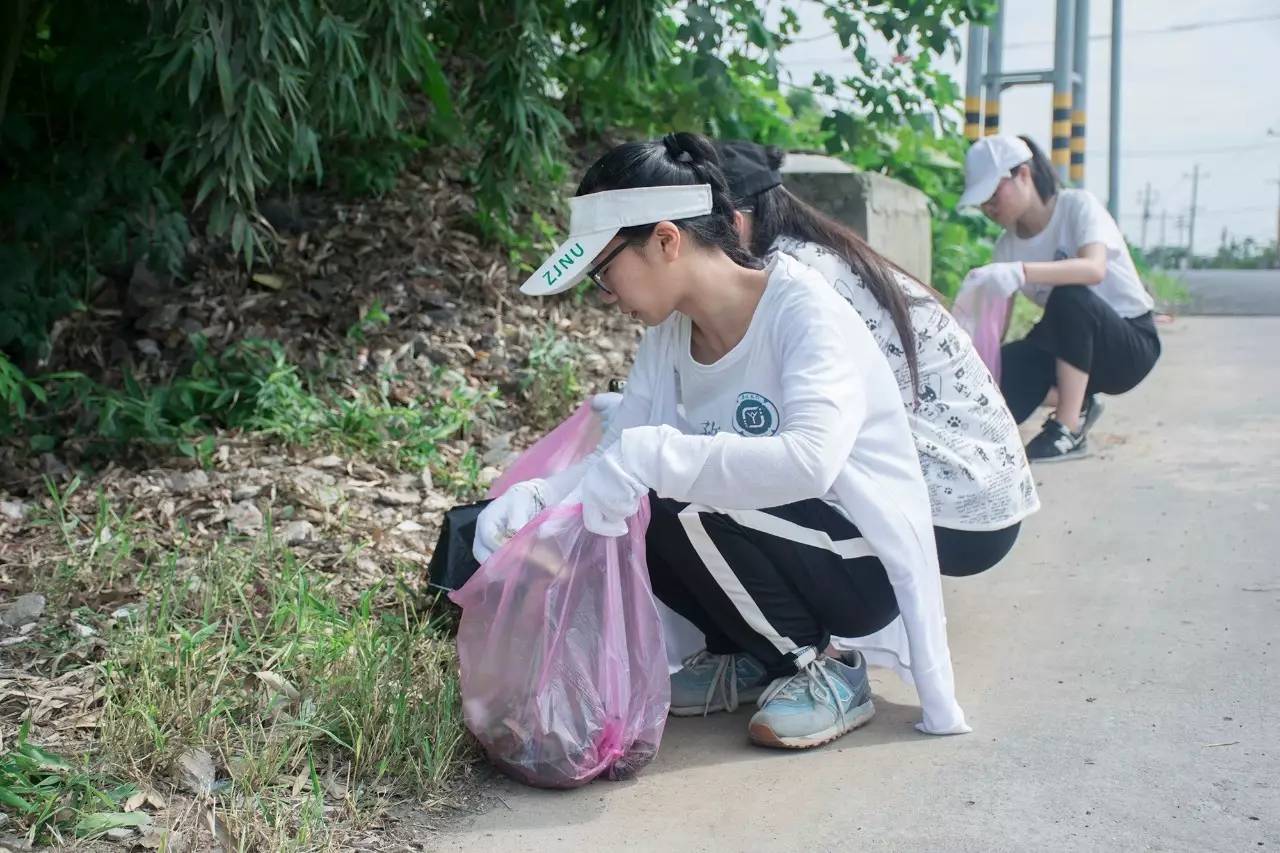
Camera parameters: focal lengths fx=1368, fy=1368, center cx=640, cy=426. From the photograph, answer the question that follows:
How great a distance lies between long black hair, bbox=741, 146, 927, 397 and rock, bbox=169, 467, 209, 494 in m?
2.00

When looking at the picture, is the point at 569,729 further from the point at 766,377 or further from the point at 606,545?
the point at 766,377

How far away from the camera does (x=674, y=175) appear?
8.68 feet

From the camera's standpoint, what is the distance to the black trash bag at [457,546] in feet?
10.5

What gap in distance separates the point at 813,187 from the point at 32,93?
3231 mm

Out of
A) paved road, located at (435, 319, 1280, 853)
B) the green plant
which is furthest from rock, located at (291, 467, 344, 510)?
paved road, located at (435, 319, 1280, 853)

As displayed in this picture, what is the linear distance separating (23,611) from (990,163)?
3505 millimetres

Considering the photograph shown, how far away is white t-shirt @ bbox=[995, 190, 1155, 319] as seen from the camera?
16.6 feet

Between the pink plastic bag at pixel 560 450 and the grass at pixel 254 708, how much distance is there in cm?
39

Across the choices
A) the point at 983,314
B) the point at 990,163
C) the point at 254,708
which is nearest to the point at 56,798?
the point at 254,708

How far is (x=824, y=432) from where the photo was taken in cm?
250

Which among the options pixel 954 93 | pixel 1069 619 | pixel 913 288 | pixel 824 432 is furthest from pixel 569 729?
pixel 954 93

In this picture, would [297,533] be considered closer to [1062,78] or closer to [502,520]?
[502,520]

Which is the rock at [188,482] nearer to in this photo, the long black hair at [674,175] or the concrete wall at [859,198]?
the long black hair at [674,175]

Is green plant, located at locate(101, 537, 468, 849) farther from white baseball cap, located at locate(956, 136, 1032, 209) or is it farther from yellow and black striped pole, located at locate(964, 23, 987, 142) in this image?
yellow and black striped pole, located at locate(964, 23, 987, 142)
